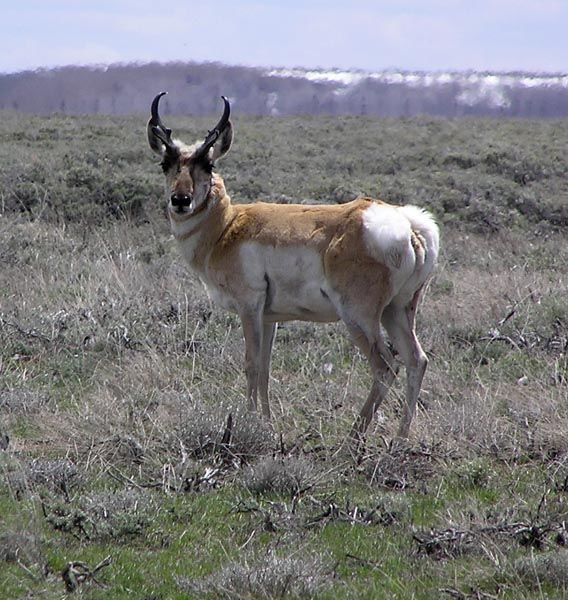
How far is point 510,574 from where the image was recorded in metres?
4.62

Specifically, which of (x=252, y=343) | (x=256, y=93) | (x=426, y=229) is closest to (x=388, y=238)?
(x=426, y=229)

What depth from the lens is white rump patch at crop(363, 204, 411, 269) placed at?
6961 mm

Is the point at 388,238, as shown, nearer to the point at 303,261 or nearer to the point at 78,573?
the point at 303,261

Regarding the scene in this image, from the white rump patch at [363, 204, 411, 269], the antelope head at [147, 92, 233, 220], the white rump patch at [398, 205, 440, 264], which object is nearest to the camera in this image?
the white rump patch at [363, 204, 411, 269]

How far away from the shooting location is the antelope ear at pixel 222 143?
7.80m

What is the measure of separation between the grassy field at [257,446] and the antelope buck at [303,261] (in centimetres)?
42

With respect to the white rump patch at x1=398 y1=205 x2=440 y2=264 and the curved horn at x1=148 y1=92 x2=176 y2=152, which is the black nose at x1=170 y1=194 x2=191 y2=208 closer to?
the curved horn at x1=148 y1=92 x2=176 y2=152

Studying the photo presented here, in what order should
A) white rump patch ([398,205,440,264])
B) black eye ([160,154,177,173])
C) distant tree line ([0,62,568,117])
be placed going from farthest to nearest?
distant tree line ([0,62,568,117]) < black eye ([160,154,177,173]) < white rump patch ([398,205,440,264])

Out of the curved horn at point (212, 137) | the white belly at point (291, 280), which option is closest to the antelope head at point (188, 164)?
the curved horn at point (212, 137)

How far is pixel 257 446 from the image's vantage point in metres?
6.52

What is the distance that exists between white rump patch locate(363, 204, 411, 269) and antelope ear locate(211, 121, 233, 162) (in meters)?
1.43

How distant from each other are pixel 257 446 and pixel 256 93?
31.1 metres

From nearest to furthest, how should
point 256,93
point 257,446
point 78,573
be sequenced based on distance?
point 78,573
point 257,446
point 256,93

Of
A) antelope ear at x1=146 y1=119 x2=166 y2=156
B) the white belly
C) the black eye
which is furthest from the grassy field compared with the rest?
antelope ear at x1=146 y1=119 x2=166 y2=156
